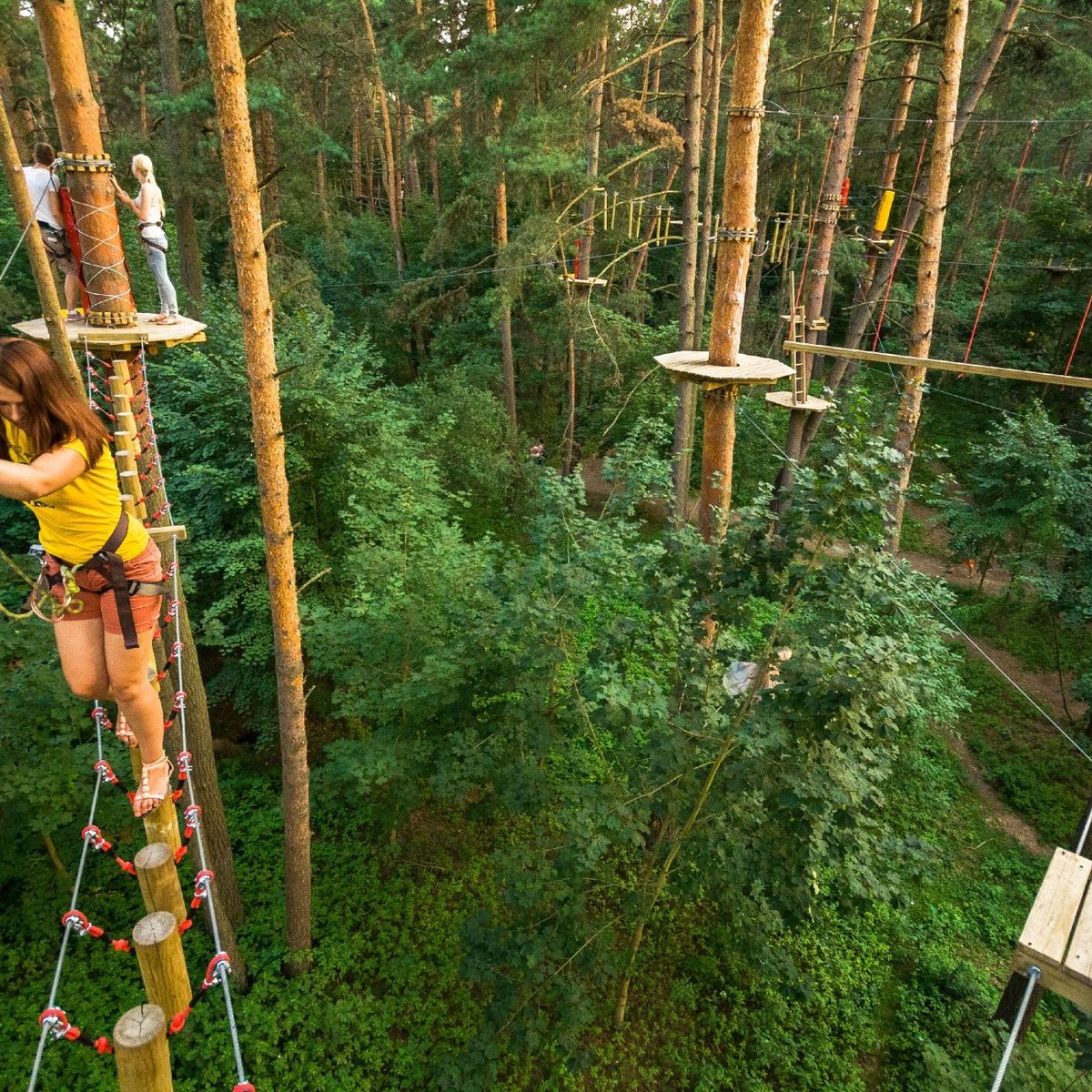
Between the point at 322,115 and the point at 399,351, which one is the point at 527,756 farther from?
the point at 322,115

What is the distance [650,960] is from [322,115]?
1035 inches

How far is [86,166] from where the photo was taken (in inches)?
139

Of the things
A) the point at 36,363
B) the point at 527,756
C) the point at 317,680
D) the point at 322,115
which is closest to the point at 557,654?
the point at 527,756

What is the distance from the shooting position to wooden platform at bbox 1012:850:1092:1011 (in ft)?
9.14

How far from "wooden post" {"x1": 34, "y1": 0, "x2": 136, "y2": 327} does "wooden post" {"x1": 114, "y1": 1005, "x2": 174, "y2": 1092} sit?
372 cm

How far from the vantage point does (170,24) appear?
1025 cm

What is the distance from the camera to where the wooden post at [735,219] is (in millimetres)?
4230

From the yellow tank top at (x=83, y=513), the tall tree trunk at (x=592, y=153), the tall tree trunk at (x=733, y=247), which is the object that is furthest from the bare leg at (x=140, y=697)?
the tall tree trunk at (x=592, y=153)

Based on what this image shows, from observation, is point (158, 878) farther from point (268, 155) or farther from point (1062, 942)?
point (268, 155)

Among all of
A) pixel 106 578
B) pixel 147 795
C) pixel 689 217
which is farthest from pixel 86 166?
pixel 689 217

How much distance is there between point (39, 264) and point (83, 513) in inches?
61.4

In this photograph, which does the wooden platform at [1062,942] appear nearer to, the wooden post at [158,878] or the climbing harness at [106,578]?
the wooden post at [158,878]

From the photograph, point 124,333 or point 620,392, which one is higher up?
point 124,333

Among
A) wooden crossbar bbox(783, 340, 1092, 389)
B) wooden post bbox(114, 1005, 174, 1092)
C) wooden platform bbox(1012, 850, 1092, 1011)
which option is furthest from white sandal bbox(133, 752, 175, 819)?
wooden crossbar bbox(783, 340, 1092, 389)
